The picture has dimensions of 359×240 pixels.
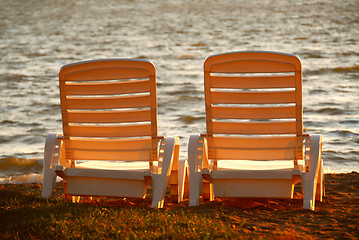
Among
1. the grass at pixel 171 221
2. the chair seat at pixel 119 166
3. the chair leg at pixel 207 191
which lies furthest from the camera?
the chair leg at pixel 207 191

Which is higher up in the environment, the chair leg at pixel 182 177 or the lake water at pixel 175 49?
the chair leg at pixel 182 177

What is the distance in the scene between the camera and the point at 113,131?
496 centimetres

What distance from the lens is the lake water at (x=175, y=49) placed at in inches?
413

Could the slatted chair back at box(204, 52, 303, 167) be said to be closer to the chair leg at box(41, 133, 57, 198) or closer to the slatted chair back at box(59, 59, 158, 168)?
the slatted chair back at box(59, 59, 158, 168)

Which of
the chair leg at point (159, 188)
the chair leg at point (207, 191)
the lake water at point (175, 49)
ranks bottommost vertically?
the lake water at point (175, 49)

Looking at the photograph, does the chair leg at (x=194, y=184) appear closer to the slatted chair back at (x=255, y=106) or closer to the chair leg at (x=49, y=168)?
the slatted chair back at (x=255, y=106)

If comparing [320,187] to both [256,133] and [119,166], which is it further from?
[119,166]

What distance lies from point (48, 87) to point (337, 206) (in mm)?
11547

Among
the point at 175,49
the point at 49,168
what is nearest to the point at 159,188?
the point at 49,168

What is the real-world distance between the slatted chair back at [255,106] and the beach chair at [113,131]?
0.41 metres

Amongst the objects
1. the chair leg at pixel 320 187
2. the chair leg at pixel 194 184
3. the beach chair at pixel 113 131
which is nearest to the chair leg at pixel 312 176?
the chair leg at pixel 320 187

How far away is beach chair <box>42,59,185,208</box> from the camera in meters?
4.84

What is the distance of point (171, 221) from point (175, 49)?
18995 millimetres

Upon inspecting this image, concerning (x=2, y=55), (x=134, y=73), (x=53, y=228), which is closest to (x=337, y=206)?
(x=134, y=73)
